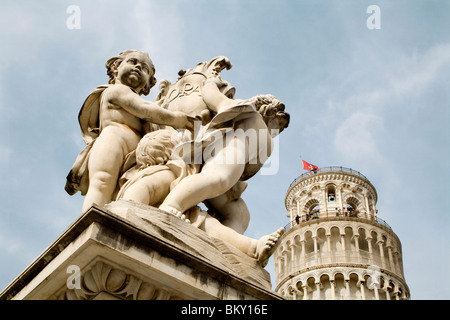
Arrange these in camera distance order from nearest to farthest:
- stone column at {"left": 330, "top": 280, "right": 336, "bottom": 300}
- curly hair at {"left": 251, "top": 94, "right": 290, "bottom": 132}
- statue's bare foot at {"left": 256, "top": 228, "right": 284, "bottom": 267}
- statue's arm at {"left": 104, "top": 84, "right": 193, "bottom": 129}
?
statue's bare foot at {"left": 256, "top": 228, "right": 284, "bottom": 267}, statue's arm at {"left": 104, "top": 84, "right": 193, "bottom": 129}, curly hair at {"left": 251, "top": 94, "right": 290, "bottom": 132}, stone column at {"left": 330, "top": 280, "right": 336, "bottom": 300}

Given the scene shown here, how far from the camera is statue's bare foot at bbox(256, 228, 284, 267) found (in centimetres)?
425

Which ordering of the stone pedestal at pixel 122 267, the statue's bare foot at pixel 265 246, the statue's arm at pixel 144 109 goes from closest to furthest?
the stone pedestal at pixel 122 267 < the statue's bare foot at pixel 265 246 < the statue's arm at pixel 144 109

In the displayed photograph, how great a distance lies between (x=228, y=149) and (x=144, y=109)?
0.81 metres

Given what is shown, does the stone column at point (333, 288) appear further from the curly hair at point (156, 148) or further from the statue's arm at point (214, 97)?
the curly hair at point (156, 148)

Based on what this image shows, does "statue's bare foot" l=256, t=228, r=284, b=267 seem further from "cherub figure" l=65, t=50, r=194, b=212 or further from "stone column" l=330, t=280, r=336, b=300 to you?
"stone column" l=330, t=280, r=336, b=300

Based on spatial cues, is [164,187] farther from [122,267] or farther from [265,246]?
[122,267]

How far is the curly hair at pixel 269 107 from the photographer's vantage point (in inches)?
203

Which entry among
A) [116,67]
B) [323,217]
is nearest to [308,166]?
[323,217]

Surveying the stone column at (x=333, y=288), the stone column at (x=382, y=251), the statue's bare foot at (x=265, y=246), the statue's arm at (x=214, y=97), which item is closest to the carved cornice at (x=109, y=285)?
the statue's bare foot at (x=265, y=246)

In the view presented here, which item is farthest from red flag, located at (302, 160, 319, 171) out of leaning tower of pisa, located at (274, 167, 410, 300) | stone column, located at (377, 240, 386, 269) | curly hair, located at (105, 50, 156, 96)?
curly hair, located at (105, 50, 156, 96)

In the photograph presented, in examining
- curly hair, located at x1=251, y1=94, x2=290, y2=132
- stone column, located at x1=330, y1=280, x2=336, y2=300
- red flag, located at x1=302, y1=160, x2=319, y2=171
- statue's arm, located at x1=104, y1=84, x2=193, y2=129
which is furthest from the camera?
red flag, located at x1=302, y1=160, x2=319, y2=171

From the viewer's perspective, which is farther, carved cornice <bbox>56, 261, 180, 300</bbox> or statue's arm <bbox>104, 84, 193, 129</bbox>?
statue's arm <bbox>104, 84, 193, 129</bbox>
